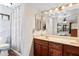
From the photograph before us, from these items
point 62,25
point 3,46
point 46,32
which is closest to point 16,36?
point 3,46

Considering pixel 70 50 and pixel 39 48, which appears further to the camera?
pixel 39 48

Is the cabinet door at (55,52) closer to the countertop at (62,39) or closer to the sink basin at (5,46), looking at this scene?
the countertop at (62,39)

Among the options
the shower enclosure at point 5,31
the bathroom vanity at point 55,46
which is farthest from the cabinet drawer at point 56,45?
the shower enclosure at point 5,31

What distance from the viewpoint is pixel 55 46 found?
6.36 ft

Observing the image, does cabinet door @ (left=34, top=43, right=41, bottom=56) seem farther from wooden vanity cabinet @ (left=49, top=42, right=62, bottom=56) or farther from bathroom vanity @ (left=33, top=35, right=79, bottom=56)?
wooden vanity cabinet @ (left=49, top=42, right=62, bottom=56)

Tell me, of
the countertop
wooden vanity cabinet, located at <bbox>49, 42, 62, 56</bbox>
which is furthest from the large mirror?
wooden vanity cabinet, located at <bbox>49, 42, 62, 56</bbox>

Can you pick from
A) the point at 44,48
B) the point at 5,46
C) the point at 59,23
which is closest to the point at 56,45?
the point at 44,48

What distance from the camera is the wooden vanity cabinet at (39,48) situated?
6.52 feet

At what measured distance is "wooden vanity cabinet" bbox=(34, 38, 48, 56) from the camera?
1.99 meters

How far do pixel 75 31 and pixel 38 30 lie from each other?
0.50 metres

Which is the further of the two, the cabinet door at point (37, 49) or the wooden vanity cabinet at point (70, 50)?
the cabinet door at point (37, 49)

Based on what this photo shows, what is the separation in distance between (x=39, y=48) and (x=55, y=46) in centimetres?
23

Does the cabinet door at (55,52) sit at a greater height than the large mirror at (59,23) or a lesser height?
lesser

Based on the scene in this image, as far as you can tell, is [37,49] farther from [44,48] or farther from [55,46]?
[55,46]
